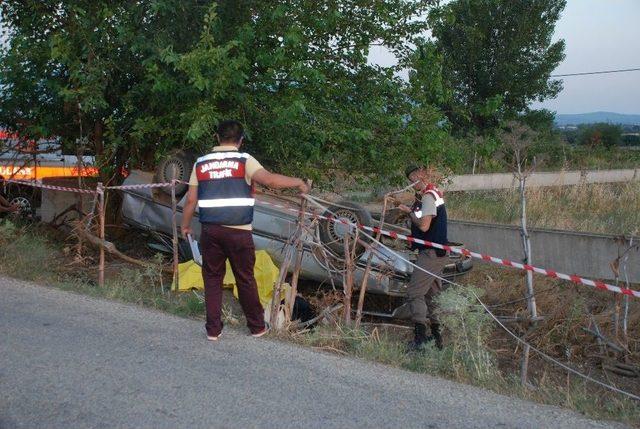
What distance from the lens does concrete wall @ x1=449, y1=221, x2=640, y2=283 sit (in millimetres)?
10453

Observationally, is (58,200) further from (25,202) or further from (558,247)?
(558,247)

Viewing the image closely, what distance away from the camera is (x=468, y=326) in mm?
6145

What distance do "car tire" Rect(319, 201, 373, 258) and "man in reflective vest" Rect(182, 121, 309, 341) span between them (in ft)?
5.51

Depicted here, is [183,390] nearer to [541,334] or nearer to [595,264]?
[541,334]

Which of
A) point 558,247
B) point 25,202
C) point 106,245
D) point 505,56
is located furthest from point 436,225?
point 505,56

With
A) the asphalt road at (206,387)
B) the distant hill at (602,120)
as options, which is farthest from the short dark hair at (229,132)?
the distant hill at (602,120)

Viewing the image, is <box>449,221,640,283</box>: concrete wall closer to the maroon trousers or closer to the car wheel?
the maroon trousers

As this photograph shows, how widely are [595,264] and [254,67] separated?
515 centimetres

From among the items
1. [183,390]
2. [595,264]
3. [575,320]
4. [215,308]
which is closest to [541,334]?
[575,320]

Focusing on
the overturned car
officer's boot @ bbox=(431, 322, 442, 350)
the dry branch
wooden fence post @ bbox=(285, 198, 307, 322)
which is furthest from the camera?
the dry branch

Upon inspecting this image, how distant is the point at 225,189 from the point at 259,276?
2348 millimetres

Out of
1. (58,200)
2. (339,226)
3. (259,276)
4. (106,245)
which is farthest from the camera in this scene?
(58,200)

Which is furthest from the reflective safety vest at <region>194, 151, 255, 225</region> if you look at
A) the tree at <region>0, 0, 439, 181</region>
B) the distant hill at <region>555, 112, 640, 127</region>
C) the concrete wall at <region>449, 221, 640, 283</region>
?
the distant hill at <region>555, 112, 640, 127</region>

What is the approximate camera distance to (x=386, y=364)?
601 cm
